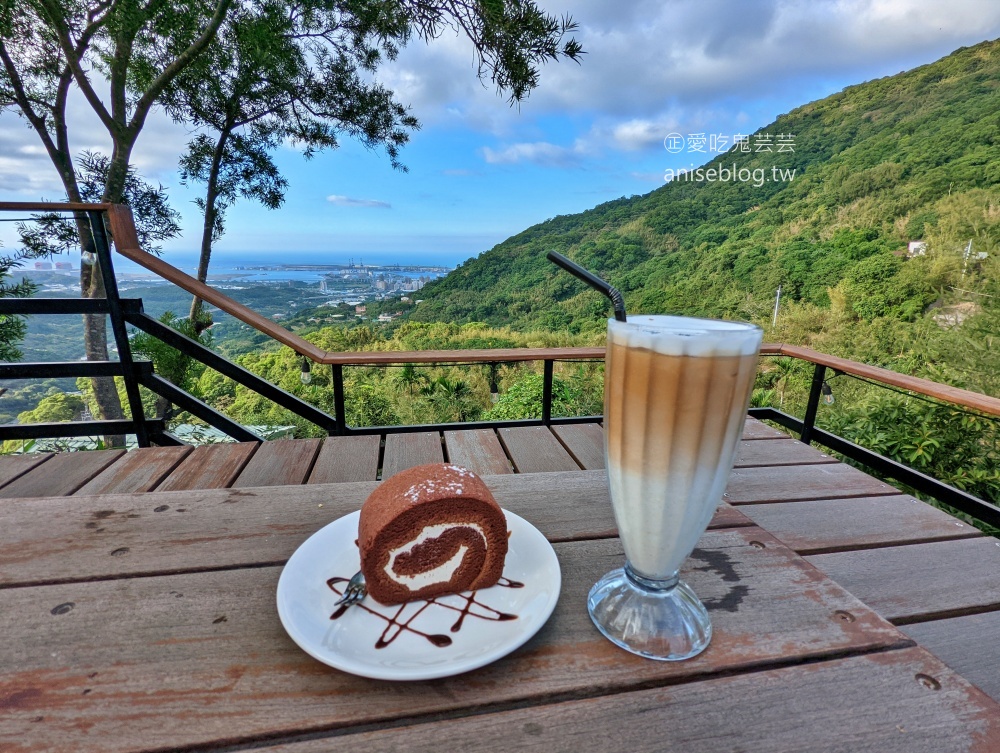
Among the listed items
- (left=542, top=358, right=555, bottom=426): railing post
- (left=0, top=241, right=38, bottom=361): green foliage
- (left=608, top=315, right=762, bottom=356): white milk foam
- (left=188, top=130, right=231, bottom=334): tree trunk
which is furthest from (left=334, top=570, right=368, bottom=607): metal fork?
(left=188, top=130, right=231, bottom=334): tree trunk

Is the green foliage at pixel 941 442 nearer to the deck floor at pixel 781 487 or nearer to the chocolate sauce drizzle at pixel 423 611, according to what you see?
the deck floor at pixel 781 487

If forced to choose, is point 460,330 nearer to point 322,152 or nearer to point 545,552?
point 322,152

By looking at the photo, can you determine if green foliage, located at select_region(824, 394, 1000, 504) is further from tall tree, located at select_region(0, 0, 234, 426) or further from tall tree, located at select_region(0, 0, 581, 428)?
tall tree, located at select_region(0, 0, 234, 426)

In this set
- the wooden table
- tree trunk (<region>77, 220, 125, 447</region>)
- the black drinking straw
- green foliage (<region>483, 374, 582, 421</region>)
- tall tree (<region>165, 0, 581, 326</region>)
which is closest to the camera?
the wooden table

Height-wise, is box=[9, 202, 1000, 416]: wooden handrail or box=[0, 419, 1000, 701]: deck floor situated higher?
box=[9, 202, 1000, 416]: wooden handrail

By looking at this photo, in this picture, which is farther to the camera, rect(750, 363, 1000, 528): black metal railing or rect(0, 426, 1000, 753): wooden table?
rect(750, 363, 1000, 528): black metal railing

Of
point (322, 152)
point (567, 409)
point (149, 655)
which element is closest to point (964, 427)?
point (567, 409)

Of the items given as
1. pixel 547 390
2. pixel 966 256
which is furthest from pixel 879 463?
pixel 966 256
